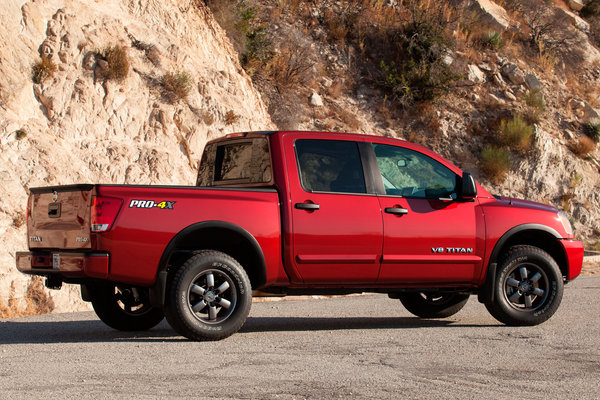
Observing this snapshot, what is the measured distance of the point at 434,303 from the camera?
33.5 ft

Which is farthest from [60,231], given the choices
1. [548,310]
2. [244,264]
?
[548,310]

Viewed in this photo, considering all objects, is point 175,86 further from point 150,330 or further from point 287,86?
point 150,330

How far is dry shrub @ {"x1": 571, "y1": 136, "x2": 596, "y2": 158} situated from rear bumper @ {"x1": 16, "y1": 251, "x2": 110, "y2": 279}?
22.7 metres

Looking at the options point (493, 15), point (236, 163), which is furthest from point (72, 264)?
point (493, 15)

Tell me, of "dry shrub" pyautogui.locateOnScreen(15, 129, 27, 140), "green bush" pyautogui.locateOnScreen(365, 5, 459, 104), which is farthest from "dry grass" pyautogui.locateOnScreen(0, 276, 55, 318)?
"green bush" pyautogui.locateOnScreen(365, 5, 459, 104)

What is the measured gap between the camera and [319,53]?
27359 millimetres

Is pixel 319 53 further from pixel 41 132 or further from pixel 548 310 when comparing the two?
pixel 548 310

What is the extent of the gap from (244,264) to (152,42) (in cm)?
1161

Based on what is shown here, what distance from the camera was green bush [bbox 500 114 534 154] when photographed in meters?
25.9

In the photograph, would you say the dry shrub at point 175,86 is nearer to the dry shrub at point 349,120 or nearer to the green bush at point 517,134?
the dry shrub at point 349,120

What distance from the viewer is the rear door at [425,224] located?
336 inches

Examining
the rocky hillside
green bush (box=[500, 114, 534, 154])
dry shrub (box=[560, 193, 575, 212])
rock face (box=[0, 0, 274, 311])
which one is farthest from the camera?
green bush (box=[500, 114, 534, 154])

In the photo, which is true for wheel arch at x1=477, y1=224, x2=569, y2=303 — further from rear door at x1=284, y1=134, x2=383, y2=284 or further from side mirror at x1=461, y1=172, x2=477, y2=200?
rear door at x1=284, y1=134, x2=383, y2=284

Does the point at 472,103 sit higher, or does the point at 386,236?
the point at 472,103
